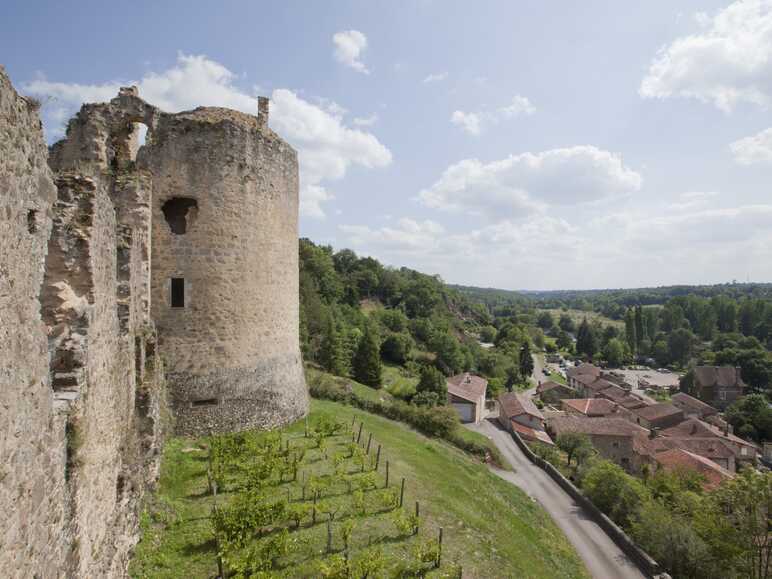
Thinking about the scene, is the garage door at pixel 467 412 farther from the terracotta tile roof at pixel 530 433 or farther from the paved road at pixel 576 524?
the paved road at pixel 576 524

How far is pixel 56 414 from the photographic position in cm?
477

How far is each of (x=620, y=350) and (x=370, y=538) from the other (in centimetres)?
11228

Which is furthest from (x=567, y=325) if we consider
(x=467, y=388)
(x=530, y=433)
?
(x=530, y=433)

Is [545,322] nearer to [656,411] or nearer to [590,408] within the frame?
[656,411]

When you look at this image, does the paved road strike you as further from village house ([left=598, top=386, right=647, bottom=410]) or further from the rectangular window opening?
village house ([left=598, top=386, right=647, bottom=410])

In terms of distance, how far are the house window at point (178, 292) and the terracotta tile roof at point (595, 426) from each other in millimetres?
40985

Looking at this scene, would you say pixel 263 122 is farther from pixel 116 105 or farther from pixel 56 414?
pixel 56 414

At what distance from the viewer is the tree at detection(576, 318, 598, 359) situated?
115188 mm

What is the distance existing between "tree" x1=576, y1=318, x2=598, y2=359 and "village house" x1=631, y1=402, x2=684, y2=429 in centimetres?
5561

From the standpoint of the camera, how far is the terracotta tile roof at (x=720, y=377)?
79875mm

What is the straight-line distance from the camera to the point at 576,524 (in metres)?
23.6

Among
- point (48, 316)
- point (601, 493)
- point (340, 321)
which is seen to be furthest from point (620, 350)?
point (48, 316)

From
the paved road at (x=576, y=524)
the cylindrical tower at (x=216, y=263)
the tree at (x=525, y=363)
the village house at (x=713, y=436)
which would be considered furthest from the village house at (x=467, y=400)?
the cylindrical tower at (x=216, y=263)

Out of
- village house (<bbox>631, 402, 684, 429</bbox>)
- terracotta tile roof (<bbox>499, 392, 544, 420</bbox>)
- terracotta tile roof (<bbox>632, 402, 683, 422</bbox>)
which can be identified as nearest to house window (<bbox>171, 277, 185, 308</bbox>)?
terracotta tile roof (<bbox>499, 392, 544, 420</bbox>)
